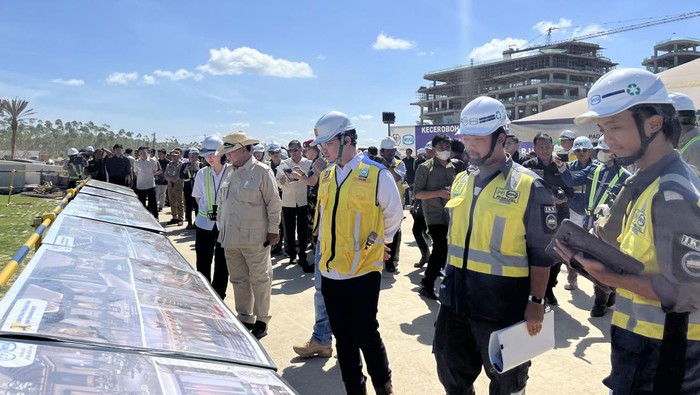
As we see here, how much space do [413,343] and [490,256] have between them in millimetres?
2280

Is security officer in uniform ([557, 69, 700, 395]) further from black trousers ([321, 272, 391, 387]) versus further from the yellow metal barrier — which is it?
the yellow metal barrier

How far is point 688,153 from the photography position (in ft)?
10.1

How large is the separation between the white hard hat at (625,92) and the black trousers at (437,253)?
3840 millimetres

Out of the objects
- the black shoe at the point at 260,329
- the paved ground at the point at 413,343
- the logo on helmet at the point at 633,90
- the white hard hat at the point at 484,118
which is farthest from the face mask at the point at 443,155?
the logo on helmet at the point at 633,90

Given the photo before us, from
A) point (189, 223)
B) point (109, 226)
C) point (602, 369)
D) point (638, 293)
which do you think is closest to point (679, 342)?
point (638, 293)

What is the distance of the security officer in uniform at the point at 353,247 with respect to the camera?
289 cm

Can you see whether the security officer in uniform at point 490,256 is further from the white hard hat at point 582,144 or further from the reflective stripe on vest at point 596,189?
the white hard hat at point 582,144

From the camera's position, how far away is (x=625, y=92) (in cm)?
171

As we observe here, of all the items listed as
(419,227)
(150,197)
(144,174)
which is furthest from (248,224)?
(150,197)

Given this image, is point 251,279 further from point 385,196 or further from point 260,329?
point 385,196

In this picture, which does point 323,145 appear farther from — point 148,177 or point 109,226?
point 148,177

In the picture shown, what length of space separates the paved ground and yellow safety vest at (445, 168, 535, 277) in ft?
5.09

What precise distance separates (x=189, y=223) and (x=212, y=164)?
21.7 ft

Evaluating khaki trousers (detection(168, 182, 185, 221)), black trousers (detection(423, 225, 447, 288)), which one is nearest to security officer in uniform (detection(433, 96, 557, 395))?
black trousers (detection(423, 225, 447, 288))
